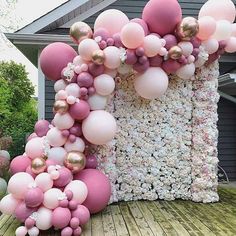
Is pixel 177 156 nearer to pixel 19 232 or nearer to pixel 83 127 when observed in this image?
pixel 83 127

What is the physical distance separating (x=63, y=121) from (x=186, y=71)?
1848mm

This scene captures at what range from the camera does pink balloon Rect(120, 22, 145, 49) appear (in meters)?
4.17

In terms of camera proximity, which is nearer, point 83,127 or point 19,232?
point 19,232

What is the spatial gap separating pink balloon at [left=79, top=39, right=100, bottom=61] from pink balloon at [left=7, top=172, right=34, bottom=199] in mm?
1625

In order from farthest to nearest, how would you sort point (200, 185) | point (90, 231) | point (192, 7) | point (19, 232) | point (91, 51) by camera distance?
point (192, 7) < point (200, 185) < point (91, 51) < point (90, 231) < point (19, 232)

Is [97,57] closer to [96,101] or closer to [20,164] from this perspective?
[96,101]

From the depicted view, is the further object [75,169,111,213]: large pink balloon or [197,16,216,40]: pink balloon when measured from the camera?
[197,16,216,40]: pink balloon

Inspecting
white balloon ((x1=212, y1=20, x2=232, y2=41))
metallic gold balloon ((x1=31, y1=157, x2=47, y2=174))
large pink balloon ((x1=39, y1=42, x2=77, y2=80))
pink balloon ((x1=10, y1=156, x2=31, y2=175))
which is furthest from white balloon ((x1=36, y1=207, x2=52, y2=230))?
white balloon ((x1=212, y1=20, x2=232, y2=41))

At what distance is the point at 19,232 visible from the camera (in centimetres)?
366

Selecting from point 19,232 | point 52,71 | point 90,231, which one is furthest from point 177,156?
point 19,232

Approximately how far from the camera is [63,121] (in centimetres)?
424

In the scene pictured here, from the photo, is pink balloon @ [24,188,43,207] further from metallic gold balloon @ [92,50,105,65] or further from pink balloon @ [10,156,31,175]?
metallic gold balloon @ [92,50,105,65]

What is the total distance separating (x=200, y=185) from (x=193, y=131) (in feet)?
2.67

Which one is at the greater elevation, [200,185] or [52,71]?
[52,71]
